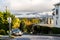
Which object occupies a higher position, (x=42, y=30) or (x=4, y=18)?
(x=4, y=18)

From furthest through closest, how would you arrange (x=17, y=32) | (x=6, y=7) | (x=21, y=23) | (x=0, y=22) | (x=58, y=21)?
1. (x=21, y=23)
2. (x=58, y=21)
3. (x=6, y=7)
4. (x=0, y=22)
5. (x=17, y=32)

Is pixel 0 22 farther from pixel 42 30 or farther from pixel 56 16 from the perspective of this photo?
pixel 56 16

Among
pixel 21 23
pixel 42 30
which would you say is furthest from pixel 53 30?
pixel 21 23

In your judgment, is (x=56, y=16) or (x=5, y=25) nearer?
(x=5, y=25)

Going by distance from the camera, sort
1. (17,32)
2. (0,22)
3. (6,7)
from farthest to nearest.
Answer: (6,7), (0,22), (17,32)

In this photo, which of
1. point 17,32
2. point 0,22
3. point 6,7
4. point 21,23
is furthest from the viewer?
point 21,23

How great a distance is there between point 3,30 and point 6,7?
9303 millimetres

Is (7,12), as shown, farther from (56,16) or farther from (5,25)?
(56,16)

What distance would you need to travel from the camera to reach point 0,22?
49.3m

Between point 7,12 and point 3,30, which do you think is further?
point 7,12

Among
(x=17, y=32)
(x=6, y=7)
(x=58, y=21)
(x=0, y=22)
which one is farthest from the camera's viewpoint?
(x=58, y=21)

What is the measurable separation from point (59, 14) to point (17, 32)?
19463 millimetres

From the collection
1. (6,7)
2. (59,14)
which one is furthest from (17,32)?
(59,14)

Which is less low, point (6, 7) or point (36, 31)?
point (6, 7)
